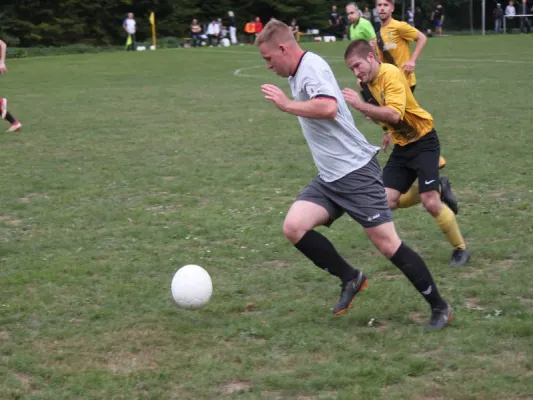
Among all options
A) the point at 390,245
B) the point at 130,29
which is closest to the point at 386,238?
the point at 390,245

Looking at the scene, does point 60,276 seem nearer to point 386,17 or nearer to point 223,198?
point 223,198

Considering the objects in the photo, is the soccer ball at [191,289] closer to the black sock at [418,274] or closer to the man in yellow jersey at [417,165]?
the black sock at [418,274]

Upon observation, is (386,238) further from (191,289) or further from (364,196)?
(191,289)

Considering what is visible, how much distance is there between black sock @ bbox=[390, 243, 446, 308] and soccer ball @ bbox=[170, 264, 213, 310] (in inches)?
48.1

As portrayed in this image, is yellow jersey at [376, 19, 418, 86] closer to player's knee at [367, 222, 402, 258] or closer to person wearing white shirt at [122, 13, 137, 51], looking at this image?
player's knee at [367, 222, 402, 258]

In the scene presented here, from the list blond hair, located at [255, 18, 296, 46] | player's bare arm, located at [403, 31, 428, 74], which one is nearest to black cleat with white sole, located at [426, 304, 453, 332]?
blond hair, located at [255, 18, 296, 46]

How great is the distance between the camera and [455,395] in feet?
13.9

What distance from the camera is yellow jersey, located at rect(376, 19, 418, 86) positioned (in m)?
9.96

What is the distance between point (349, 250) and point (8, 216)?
11.9 feet

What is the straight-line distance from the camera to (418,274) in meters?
5.16

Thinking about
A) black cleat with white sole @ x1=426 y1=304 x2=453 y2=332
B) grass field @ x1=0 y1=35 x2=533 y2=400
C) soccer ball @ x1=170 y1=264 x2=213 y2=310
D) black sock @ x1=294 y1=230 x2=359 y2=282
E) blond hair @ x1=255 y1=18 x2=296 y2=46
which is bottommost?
grass field @ x1=0 y1=35 x2=533 y2=400

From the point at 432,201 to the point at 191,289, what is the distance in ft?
7.03

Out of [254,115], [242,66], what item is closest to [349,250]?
[254,115]

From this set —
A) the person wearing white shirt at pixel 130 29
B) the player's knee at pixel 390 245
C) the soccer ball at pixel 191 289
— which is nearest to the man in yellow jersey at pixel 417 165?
the player's knee at pixel 390 245
